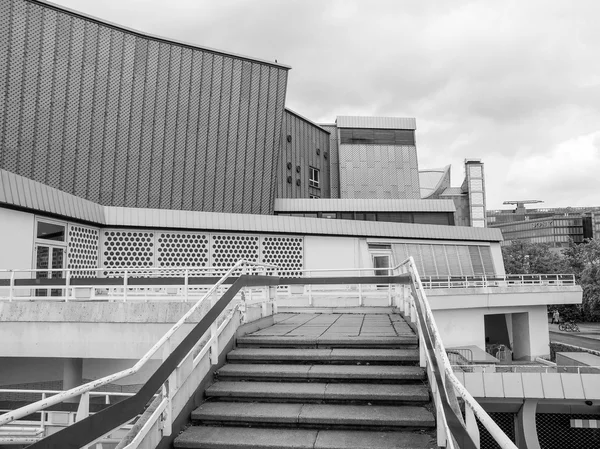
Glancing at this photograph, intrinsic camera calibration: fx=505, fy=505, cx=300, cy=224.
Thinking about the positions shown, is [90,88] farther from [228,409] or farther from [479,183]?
[479,183]

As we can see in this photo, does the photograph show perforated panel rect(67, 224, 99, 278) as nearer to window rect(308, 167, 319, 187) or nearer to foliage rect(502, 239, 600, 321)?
window rect(308, 167, 319, 187)

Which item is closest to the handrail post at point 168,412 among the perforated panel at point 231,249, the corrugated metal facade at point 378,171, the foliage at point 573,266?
the perforated panel at point 231,249

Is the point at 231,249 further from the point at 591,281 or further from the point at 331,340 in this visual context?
the point at 591,281

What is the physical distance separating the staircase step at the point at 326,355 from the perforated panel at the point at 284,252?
59.8 ft

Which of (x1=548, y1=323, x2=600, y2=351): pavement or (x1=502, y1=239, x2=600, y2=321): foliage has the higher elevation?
(x1=502, y1=239, x2=600, y2=321): foliage

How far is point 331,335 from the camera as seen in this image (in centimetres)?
752

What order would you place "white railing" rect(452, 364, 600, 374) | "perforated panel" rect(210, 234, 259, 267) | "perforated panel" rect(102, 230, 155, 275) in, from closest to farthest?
"white railing" rect(452, 364, 600, 374) → "perforated panel" rect(102, 230, 155, 275) → "perforated panel" rect(210, 234, 259, 267)

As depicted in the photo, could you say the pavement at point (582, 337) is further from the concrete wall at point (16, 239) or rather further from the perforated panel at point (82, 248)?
the concrete wall at point (16, 239)

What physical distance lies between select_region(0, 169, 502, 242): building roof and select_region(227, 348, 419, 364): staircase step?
38.2ft

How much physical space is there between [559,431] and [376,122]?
3029 centimetres

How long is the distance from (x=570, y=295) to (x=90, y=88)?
27286 millimetres

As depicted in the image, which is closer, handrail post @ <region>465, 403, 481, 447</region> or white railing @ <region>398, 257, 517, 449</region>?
white railing @ <region>398, 257, 517, 449</region>

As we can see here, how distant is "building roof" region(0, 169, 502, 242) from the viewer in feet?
52.4

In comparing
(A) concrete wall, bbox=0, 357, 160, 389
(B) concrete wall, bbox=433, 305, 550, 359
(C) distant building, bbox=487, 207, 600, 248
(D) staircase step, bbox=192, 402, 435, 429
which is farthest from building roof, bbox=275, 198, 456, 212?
(C) distant building, bbox=487, 207, 600, 248
